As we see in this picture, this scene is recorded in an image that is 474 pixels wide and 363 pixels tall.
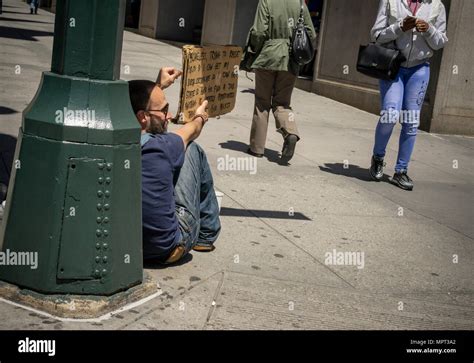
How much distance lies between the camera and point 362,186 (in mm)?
7441

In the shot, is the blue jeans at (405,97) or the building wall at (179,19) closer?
the blue jeans at (405,97)

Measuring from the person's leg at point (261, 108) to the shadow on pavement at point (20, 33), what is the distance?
10881 millimetres

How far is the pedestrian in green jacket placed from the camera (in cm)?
785

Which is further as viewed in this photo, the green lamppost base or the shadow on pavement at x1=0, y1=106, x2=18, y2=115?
the shadow on pavement at x1=0, y1=106, x2=18, y2=115

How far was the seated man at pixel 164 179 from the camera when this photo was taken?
169 inches

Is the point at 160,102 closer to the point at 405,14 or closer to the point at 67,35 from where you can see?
the point at 67,35

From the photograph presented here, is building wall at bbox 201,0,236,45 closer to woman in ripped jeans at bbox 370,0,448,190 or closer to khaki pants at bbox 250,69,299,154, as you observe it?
khaki pants at bbox 250,69,299,154

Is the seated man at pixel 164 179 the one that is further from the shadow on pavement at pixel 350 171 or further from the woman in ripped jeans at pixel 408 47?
the shadow on pavement at pixel 350 171

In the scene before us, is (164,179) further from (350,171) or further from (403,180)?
(350,171)

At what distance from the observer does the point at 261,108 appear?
26.6 ft

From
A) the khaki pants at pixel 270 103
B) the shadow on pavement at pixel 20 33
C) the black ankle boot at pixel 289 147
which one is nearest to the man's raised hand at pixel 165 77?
the black ankle boot at pixel 289 147

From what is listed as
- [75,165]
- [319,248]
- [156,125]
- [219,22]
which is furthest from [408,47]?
[219,22]

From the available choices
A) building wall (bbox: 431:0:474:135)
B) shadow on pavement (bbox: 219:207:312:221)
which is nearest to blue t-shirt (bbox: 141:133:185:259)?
shadow on pavement (bbox: 219:207:312:221)

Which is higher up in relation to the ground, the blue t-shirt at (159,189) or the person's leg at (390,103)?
the person's leg at (390,103)
